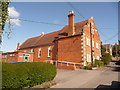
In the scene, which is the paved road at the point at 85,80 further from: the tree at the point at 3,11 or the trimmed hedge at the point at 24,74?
the tree at the point at 3,11

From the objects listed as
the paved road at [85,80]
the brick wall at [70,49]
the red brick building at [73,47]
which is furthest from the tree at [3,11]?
the brick wall at [70,49]

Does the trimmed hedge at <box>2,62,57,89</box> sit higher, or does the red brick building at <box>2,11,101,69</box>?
the red brick building at <box>2,11,101,69</box>

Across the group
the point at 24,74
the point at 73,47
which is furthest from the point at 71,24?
the point at 24,74

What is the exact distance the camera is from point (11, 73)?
19.7 feet

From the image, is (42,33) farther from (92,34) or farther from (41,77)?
(41,77)

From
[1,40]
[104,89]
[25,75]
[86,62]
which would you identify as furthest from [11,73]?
[86,62]

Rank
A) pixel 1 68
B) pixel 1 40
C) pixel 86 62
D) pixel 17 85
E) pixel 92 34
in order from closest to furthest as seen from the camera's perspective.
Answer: pixel 1 40, pixel 1 68, pixel 17 85, pixel 86 62, pixel 92 34

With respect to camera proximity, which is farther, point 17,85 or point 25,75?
point 25,75

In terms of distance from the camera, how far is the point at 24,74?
6.81m

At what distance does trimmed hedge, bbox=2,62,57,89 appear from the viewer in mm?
5868

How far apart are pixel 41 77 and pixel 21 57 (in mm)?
18817

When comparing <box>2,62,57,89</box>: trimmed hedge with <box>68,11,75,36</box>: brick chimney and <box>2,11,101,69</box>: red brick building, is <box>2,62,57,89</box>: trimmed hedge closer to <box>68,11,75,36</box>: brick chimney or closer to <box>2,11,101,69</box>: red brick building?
<box>2,11,101,69</box>: red brick building

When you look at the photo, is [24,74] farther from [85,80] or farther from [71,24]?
[71,24]

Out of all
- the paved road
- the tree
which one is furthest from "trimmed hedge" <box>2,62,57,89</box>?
the tree
